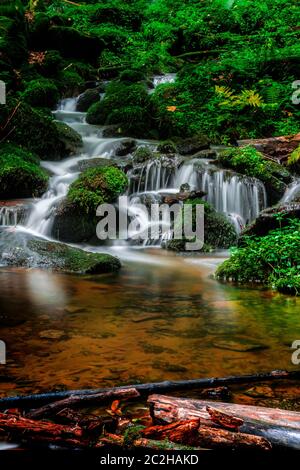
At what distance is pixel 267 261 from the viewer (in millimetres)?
6465

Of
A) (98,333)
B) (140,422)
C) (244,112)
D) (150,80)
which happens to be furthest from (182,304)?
(150,80)

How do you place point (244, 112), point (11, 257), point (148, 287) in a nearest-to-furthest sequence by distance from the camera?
point (148, 287), point (11, 257), point (244, 112)

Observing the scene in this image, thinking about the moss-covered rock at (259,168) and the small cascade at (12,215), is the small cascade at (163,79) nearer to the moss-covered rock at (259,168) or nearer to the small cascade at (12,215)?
the moss-covered rock at (259,168)

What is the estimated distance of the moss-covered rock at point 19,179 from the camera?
440 inches

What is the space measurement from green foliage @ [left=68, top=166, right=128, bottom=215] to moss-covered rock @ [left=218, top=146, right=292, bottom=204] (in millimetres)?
2907

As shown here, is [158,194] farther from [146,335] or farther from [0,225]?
[146,335]

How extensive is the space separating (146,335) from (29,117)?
10.9m

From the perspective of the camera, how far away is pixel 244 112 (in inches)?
648

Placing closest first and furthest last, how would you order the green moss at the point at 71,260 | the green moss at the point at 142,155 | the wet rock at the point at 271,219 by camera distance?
1. the green moss at the point at 71,260
2. the wet rock at the point at 271,219
3. the green moss at the point at 142,155

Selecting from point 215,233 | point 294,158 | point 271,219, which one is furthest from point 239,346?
point 294,158

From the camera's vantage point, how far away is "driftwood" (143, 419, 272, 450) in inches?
80.4

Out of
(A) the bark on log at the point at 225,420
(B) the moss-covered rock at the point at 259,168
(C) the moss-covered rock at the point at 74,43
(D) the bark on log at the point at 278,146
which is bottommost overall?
(A) the bark on log at the point at 225,420

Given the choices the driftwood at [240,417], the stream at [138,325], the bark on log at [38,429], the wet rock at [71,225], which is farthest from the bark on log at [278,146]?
the bark on log at [38,429]

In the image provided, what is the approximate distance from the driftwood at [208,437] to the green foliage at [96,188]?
791cm
